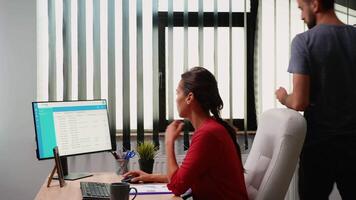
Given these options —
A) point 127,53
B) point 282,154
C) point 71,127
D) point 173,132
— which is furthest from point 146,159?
point 127,53

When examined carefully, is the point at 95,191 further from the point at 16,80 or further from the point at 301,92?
the point at 16,80

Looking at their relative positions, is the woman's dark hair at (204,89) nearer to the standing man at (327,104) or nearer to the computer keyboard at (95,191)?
the standing man at (327,104)

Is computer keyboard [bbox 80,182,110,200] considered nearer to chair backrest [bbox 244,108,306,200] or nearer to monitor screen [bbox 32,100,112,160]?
monitor screen [bbox 32,100,112,160]

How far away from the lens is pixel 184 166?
175 centimetres

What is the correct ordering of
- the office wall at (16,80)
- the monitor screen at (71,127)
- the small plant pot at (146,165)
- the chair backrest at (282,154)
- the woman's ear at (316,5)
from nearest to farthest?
the chair backrest at (282,154)
the woman's ear at (316,5)
the monitor screen at (71,127)
the small plant pot at (146,165)
the office wall at (16,80)

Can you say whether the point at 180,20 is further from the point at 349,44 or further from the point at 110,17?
the point at 349,44

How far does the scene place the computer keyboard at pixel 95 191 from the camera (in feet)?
5.92

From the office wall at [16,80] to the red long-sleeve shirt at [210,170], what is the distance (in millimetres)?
1834

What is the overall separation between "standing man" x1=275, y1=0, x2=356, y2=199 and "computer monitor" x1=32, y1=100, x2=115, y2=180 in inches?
43.4

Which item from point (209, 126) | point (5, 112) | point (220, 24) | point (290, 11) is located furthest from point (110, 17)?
point (209, 126)

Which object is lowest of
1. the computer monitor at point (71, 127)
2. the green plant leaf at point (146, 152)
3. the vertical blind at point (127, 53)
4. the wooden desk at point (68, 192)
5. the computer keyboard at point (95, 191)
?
the wooden desk at point (68, 192)

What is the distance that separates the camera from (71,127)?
2383 mm

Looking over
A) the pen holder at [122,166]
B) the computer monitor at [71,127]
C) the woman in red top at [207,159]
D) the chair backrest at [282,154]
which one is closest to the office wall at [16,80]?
the computer monitor at [71,127]

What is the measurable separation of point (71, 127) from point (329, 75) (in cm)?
134
